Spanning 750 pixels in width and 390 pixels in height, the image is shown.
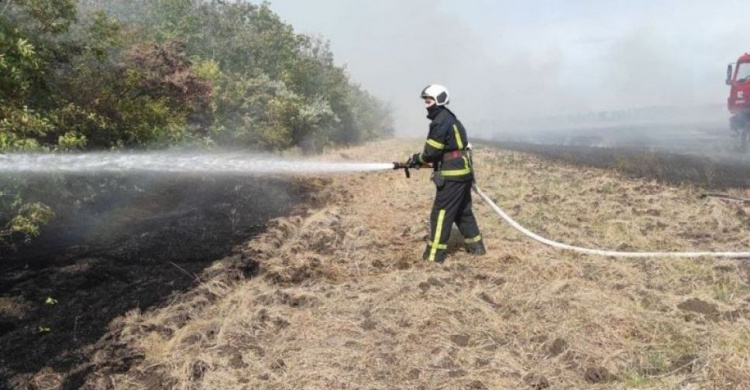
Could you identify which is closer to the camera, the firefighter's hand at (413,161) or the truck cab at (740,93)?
the firefighter's hand at (413,161)

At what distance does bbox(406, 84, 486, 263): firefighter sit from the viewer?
18.8 feet

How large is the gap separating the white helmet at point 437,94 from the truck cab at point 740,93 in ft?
53.1

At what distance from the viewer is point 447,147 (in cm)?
585

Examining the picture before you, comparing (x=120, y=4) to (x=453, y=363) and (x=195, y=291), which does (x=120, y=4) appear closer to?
(x=195, y=291)

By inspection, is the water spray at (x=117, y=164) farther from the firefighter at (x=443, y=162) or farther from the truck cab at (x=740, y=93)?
the truck cab at (x=740, y=93)

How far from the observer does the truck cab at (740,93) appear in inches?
662

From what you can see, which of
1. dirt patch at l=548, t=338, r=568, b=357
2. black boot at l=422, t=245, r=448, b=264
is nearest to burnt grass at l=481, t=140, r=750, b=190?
black boot at l=422, t=245, r=448, b=264

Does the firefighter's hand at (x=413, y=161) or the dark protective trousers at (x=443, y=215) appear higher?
the firefighter's hand at (x=413, y=161)

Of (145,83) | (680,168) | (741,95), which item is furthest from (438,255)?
(741,95)

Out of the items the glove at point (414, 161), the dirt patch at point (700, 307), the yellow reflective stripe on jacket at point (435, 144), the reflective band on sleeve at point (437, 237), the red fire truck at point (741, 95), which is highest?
the red fire truck at point (741, 95)

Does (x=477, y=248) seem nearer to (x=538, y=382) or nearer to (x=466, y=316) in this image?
(x=466, y=316)

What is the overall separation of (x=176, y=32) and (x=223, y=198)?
1460 centimetres

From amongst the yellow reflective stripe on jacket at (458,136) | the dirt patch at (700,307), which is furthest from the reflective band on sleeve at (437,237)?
the dirt patch at (700,307)

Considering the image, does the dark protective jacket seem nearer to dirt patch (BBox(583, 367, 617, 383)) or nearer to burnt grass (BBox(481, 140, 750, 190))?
dirt patch (BBox(583, 367, 617, 383))
